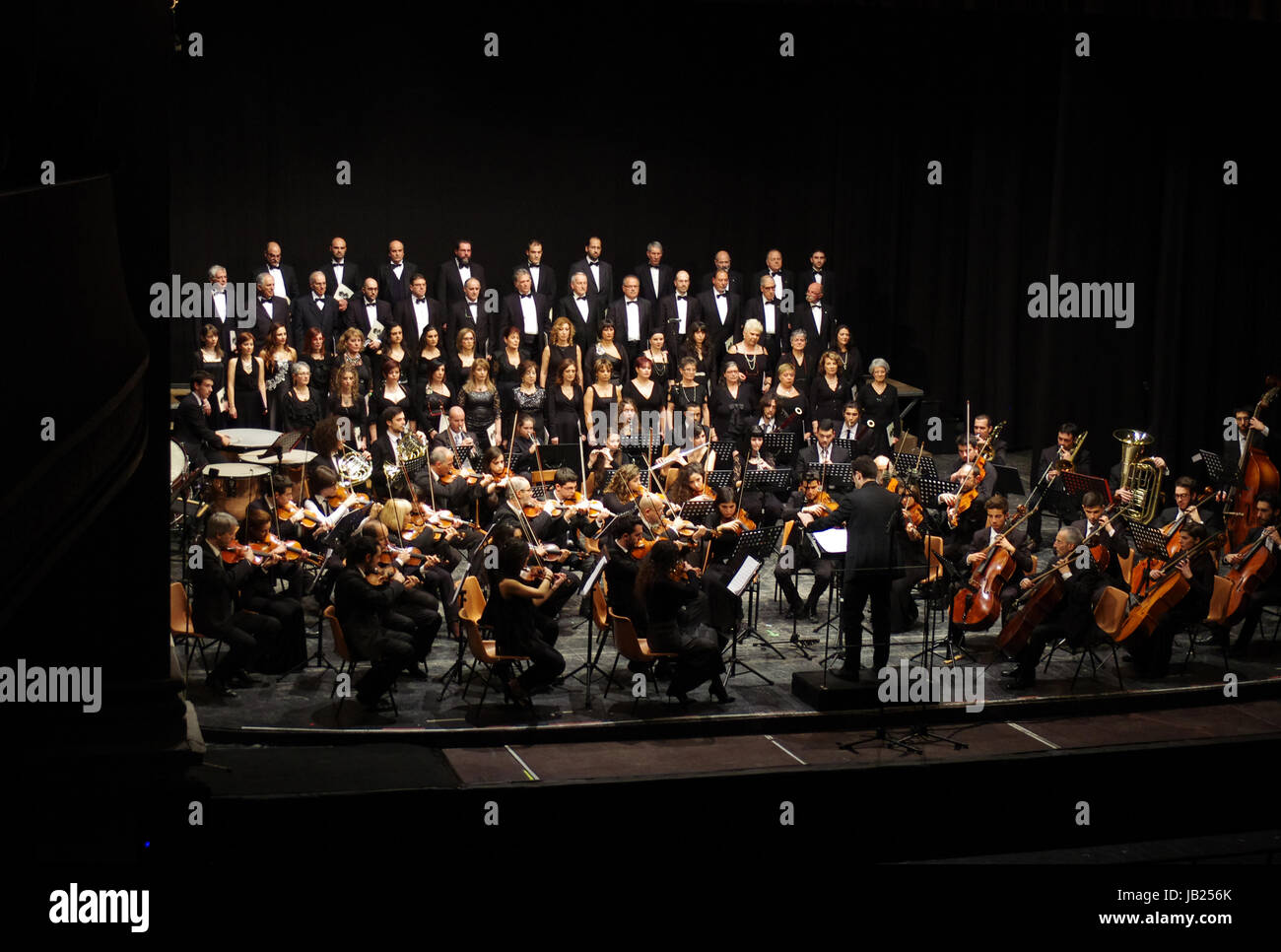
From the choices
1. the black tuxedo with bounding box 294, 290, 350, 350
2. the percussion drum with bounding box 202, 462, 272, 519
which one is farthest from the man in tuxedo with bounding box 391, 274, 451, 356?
the percussion drum with bounding box 202, 462, 272, 519

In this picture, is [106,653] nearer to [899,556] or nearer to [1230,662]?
[899,556]

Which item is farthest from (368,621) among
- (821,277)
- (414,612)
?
(821,277)

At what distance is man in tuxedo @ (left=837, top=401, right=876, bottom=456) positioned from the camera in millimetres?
12297

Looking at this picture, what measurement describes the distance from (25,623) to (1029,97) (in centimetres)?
1325

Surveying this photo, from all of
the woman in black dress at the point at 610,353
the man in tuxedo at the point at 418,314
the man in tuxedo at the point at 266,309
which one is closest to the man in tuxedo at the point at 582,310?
the woman in black dress at the point at 610,353

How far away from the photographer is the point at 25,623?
538 cm

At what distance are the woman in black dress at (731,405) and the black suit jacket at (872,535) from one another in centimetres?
401

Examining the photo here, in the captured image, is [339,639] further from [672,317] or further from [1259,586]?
[672,317]

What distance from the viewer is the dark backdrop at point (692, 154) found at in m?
15.2

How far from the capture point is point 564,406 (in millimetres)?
13000

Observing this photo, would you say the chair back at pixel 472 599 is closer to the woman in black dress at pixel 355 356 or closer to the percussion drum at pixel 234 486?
the percussion drum at pixel 234 486

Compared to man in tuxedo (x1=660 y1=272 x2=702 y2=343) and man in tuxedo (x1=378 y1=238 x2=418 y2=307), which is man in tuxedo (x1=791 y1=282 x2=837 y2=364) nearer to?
man in tuxedo (x1=660 y1=272 x2=702 y2=343)

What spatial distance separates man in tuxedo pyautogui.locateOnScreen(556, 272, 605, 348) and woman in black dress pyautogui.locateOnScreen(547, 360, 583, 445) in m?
1.54
